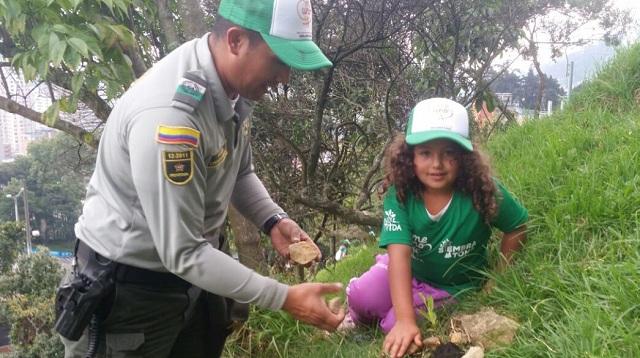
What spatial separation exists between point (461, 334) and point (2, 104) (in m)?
3.18

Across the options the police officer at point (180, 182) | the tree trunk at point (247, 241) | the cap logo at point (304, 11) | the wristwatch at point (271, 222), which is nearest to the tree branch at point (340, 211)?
the tree trunk at point (247, 241)

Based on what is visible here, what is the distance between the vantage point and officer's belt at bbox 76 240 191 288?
1.83 meters

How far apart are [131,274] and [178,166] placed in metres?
0.50

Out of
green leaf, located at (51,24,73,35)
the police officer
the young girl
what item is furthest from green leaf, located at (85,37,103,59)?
the young girl

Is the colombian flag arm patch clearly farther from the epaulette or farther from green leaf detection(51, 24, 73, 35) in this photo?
green leaf detection(51, 24, 73, 35)

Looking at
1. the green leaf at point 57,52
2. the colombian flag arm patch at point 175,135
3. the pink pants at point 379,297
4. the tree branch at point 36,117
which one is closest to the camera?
the colombian flag arm patch at point 175,135

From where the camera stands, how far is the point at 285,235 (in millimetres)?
2475

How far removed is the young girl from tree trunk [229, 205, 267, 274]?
1.14 meters

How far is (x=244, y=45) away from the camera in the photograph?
168 centimetres

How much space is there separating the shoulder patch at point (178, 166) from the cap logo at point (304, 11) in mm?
512

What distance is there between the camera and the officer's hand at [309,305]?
1.81 metres

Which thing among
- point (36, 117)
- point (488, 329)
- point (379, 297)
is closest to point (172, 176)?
point (488, 329)

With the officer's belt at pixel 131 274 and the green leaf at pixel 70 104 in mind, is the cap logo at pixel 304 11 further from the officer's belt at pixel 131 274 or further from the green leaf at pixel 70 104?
the green leaf at pixel 70 104

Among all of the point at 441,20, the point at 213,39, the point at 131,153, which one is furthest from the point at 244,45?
the point at 441,20
